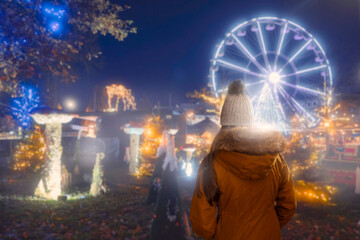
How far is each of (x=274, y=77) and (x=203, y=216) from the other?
18.9 m

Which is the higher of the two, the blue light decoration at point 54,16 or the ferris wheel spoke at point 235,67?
the ferris wheel spoke at point 235,67

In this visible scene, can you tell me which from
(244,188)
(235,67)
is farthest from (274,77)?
(244,188)

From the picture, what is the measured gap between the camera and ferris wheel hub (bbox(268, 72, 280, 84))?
60.5ft

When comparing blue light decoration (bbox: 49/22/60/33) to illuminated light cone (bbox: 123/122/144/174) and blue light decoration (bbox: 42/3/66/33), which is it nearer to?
blue light decoration (bbox: 42/3/66/33)

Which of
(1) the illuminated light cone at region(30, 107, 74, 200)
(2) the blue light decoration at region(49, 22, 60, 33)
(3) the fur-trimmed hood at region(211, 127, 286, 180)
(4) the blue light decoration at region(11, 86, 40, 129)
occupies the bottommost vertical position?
(1) the illuminated light cone at region(30, 107, 74, 200)

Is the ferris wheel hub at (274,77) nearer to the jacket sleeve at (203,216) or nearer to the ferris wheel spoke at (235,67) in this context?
the ferris wheel spoke at (235,67)

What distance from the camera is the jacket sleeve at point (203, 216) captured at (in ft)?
6.16

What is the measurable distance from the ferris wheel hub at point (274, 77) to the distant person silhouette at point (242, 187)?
1808 centimetres

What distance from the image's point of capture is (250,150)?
1.76 meters

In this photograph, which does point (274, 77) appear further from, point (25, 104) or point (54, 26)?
point (25, 104)

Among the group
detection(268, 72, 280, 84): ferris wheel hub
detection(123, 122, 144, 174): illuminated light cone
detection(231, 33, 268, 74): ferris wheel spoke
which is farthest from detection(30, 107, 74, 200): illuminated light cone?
detection(268, 72, 280, 84): ferris wheel hub

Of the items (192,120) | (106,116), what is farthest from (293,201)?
(192,120)

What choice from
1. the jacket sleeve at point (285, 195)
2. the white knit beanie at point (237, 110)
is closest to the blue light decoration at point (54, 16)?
the white knit beanie at point (237, 110)

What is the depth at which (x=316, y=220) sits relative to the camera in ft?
23.2
